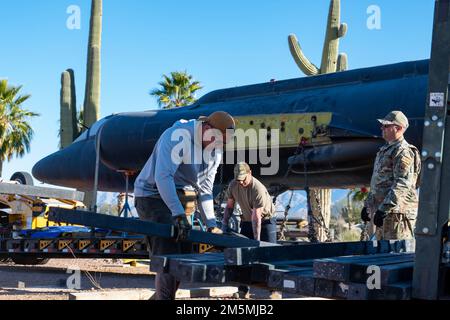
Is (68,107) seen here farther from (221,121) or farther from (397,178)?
(221,121)

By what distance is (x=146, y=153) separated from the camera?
16156 millimetres

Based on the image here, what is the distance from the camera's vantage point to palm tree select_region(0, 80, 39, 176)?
36500 mm

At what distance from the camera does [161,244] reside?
216 inches

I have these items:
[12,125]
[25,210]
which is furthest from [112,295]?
[12,125]

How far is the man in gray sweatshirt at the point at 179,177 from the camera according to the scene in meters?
5.34

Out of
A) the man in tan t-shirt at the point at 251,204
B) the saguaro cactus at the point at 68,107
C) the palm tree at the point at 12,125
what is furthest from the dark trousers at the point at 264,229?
the palm tree at the point at 12,125

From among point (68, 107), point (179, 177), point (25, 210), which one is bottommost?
point (25, 210)

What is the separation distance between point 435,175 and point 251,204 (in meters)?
6.50

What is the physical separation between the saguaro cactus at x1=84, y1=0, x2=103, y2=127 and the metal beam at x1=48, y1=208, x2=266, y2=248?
58.8 feet

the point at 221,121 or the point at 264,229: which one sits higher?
the point at 221,121

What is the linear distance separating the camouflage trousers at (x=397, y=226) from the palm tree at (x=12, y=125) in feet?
104

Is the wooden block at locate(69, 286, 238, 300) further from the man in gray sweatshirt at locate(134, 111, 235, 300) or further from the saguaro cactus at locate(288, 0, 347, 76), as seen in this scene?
the saguaro cactus at locate(288, 0, 347, 76)
